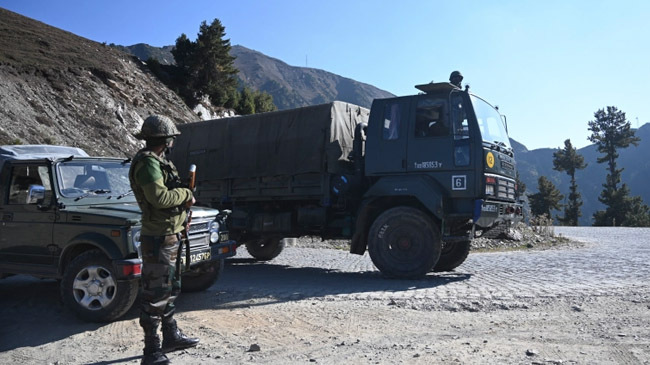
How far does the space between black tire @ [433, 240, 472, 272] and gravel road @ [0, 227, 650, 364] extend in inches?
23.3

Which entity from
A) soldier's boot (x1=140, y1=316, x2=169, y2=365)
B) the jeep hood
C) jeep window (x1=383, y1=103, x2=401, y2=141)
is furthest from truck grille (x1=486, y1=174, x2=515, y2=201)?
soldier's boot (x1=140, y1=316, x2=169, y2=365)

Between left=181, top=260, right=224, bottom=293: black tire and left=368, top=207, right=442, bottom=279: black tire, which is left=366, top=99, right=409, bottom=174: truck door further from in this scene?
left=181, top=260, right=224, bottom=293: black tire

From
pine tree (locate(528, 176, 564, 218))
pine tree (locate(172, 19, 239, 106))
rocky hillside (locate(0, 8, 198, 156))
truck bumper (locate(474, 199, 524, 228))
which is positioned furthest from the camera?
pine tree (locate(528, 176, 564, 218))

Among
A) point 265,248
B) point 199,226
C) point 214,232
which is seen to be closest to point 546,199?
point 265,248

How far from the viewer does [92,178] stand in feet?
20.9

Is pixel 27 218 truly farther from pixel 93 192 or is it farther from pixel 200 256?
pixel 200 256

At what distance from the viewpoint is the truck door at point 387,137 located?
835 cm

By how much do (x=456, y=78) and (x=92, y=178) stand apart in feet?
20.5

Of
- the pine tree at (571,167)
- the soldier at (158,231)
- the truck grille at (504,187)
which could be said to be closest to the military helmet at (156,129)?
the soldier at (158,231)

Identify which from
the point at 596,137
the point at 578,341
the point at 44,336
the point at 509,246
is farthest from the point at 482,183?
the point at 596,137

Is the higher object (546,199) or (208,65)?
(208,65)

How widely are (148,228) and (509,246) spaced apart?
1290 cm

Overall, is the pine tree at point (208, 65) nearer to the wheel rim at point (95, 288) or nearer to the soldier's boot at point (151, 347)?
the wheel rim at point (95, 288)

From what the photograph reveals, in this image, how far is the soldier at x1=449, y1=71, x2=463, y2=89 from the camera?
874 cm
